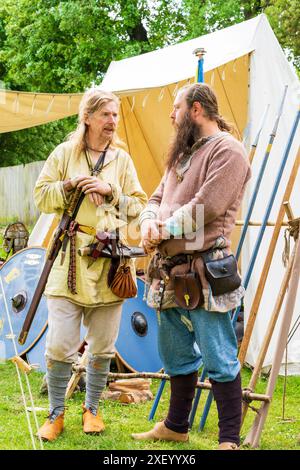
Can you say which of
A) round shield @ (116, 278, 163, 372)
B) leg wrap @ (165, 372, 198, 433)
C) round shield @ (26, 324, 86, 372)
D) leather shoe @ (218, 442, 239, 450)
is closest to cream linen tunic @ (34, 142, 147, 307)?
leg wrap @ (165, 372, 198, 433)

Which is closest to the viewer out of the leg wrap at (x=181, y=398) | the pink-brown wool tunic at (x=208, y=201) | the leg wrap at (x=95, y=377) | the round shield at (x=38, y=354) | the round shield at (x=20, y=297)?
the pink-brown wool tunic at (x=208, y=201)

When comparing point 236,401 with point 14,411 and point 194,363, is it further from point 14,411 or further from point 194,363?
point 14,411

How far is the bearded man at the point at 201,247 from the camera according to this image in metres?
2.72

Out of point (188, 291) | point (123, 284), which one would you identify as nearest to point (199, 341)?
point (188, 291)

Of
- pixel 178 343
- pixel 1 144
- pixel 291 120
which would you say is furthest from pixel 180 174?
pixel 1 144

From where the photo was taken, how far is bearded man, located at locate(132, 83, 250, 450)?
2.72 meters

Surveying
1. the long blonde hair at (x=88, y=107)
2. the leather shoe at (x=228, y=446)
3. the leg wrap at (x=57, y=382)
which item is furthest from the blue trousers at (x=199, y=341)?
the long blonde hair at (x=88, y=107)

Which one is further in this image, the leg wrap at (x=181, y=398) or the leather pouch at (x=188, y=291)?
the leg wrap at (x=181, y=398)

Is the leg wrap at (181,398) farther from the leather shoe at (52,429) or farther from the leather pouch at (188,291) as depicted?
the leather shoe at (52,429)

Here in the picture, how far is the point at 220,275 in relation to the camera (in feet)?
8.95

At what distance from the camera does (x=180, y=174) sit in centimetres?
286

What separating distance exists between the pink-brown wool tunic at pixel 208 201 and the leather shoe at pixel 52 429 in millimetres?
780

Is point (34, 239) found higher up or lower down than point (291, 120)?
lower down

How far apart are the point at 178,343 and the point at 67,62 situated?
13948mm
